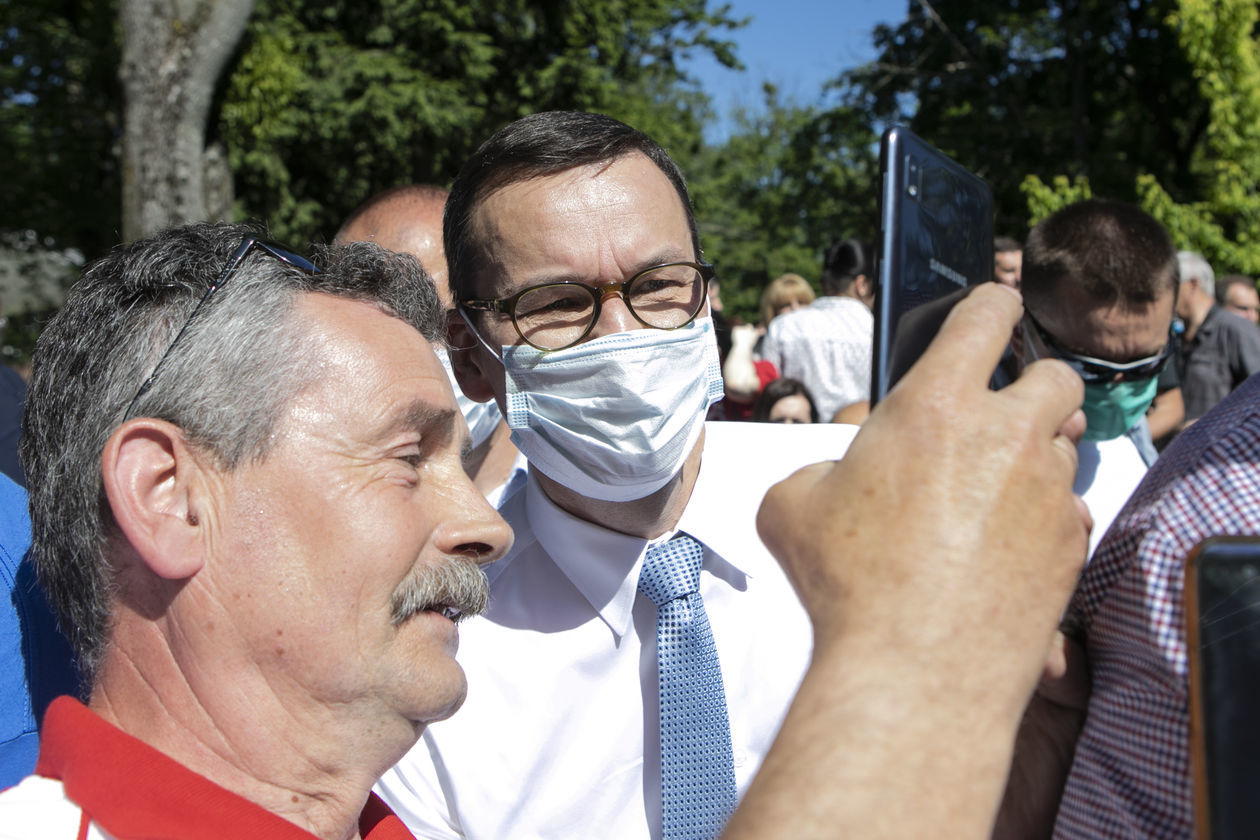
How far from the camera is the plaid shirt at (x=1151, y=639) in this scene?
2.68ft

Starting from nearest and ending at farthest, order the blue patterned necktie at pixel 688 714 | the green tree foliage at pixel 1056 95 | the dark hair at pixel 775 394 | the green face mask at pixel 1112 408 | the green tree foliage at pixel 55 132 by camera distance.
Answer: the blue patterned necktie at pixel 688 714 < the green face mask at pixel 1112 408 < the dark hair at pixel 775 394 < the green tree foliage at pixel 55 132 < the green tree foliage at pixel 1056 95

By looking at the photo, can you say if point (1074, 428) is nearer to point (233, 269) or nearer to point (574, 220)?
point (233, 269)

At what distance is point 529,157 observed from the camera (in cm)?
227

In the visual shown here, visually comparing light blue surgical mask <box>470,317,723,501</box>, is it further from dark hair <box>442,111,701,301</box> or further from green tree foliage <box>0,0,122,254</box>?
green tree foliage <box>0,0,122,254</box>

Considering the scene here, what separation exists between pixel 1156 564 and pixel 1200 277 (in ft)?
23.6

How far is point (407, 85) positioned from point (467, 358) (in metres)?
14.6

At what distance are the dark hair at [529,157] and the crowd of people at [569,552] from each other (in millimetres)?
11

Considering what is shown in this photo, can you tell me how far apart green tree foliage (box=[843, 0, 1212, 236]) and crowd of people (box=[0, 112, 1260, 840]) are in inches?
712

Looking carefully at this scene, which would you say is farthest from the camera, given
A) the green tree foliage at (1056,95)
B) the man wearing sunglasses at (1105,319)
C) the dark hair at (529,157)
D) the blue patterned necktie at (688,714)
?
the green tree foliage at (1056,95)

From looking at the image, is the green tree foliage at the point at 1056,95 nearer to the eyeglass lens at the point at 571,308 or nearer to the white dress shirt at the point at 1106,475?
the white dress shirt at the point at 1106,475

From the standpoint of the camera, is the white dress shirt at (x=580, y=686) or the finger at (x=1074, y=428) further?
the white dress shirt at (x=580, y=686)

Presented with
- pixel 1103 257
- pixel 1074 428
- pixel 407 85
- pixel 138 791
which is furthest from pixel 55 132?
pixel 1074 428

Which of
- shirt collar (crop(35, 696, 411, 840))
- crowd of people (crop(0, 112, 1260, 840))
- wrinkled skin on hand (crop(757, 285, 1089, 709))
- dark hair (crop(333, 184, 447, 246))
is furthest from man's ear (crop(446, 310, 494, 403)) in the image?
wrinkled skin on hand (crop(757, 285, 1089, 709))

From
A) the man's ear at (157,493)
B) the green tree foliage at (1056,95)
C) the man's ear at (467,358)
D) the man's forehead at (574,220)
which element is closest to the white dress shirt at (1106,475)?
the man's forehead at (574,220)
